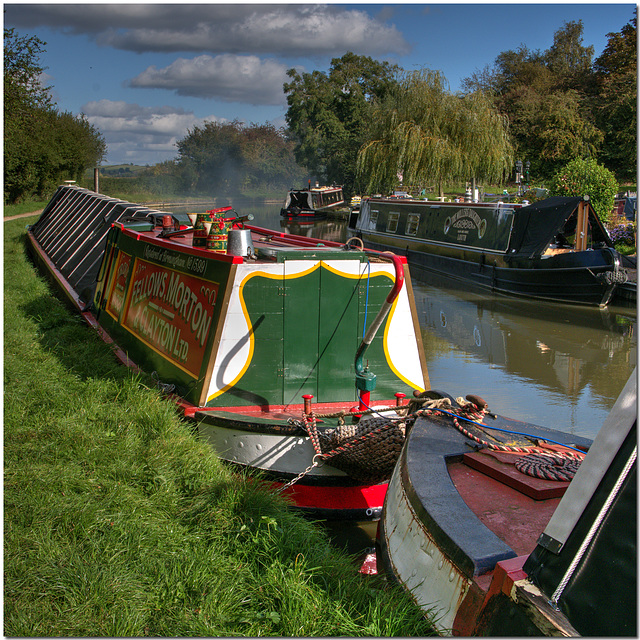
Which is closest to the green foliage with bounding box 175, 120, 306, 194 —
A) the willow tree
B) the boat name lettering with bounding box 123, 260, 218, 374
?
the willow tree

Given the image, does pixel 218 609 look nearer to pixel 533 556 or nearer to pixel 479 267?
pixel 533 556

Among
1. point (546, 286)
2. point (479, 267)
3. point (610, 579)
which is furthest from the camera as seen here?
point (479, 267)

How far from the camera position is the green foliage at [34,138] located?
21172 millimetres

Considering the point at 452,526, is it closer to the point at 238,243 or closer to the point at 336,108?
the point at 238,243

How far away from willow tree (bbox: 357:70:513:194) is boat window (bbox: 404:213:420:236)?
4766 mm

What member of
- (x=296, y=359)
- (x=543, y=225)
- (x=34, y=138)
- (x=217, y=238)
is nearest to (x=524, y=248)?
(x=543, y=225)

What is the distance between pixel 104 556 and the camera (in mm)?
3068

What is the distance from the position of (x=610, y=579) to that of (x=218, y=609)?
1.82 metres

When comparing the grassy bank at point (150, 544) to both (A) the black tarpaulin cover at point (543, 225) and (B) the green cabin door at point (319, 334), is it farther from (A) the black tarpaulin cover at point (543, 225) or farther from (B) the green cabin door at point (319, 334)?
(A) the black tarpaulin cover at point (543, 225)

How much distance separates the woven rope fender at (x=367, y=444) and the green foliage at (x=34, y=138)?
1935 cm

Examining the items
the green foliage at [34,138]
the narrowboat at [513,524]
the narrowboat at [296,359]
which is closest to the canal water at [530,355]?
the narrowboat at [296,359]

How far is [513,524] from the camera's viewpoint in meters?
2.78

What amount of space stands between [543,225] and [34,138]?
2470cm

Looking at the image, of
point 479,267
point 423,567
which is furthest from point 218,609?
point 479,267
